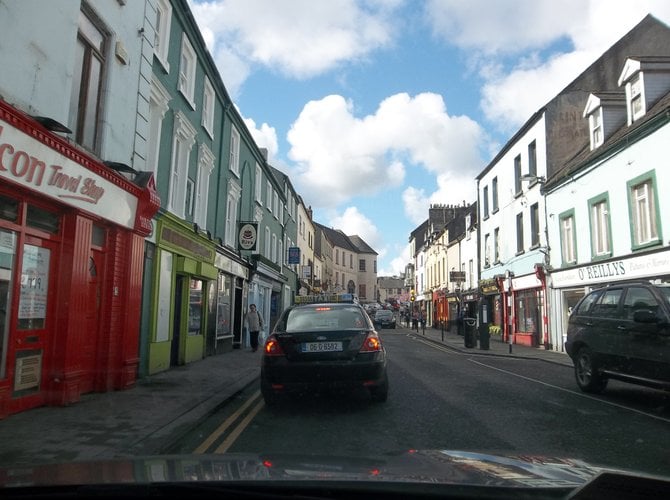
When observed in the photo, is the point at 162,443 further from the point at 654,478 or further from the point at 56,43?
the point at 56,43

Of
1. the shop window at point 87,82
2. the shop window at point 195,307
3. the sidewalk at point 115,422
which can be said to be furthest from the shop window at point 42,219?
the shop window at point 195,307

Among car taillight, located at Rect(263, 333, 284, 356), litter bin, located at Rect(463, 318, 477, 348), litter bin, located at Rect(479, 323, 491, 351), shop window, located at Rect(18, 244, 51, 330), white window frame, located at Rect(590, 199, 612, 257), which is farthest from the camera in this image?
litter bin, located at Rect(463, 318, 477, 348)

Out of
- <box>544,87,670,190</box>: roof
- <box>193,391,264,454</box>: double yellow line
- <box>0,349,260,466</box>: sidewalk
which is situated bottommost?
<box>193,391,264,454</box>: double yellow line

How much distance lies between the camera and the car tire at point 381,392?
24.6 feet

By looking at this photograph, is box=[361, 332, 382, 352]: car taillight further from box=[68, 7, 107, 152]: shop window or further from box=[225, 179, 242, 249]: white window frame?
box=[225, 179, 242, 249]: white window frame

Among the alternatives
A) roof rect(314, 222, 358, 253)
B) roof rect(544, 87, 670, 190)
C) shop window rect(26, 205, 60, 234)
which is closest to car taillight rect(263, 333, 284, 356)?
shop window rect(26, 205, 60, 234)

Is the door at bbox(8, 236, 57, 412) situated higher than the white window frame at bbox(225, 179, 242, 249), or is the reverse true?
the white window frame at bbox(225, 179, 242, 249)

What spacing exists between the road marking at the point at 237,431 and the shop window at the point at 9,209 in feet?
12.9

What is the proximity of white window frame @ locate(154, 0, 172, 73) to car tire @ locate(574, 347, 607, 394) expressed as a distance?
1047cm

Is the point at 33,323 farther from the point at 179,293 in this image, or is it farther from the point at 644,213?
the point at 644,213

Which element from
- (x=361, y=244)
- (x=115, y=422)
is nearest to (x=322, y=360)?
(x=115, y=422)

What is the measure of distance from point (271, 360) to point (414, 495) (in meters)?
5.26

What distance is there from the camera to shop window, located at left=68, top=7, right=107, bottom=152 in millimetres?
8211

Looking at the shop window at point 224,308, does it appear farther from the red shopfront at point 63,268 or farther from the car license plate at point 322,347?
the car license plate at point 322,347
